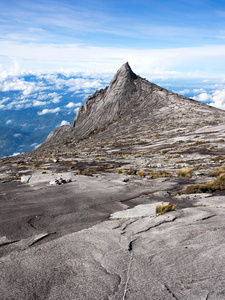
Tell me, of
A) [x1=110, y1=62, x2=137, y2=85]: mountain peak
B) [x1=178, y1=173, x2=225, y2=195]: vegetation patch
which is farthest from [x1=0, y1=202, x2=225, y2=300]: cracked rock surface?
[x1=110, y1=62, x2=137, y2=85]: mountain peak

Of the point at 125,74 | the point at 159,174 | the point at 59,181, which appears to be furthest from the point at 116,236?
the point at 125,74

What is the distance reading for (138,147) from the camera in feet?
115

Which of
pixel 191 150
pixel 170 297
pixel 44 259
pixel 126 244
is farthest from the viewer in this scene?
pixel 191 150

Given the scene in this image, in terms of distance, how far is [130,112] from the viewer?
232 feet

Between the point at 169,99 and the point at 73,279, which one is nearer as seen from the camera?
the point at 73,279

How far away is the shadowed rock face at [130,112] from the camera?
52562 mm

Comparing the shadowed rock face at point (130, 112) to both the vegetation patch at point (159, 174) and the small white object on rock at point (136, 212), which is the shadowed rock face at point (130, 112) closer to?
the vegetation patch at point (159, 174)

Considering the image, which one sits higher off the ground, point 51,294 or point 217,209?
point 217,209

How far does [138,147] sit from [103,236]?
27136 millimetres

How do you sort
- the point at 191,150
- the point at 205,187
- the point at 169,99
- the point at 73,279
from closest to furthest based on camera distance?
1. the point at 73,279
2. the point at 205,187
3. the point at 191,150
4. the point at 169,99

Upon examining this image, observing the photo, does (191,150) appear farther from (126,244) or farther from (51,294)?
(51,294)

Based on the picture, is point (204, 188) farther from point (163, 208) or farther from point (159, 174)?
point (159, 174)

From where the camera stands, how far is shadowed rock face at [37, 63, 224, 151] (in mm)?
52562

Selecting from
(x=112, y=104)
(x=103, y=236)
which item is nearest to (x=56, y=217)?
(x=103, y=236)
